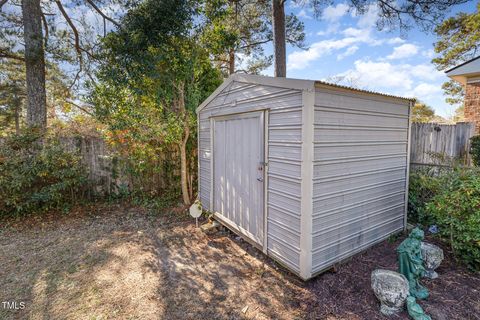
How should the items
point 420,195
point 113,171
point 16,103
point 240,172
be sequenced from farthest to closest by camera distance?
point 16,103, point 113,171, point 420,195, point 240,172

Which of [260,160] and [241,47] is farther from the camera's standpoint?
[241,47]

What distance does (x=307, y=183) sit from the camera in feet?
7.97

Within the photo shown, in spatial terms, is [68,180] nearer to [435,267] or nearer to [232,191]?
[232,191]

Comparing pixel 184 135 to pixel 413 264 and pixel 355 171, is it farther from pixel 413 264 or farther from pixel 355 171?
pixel 413 264

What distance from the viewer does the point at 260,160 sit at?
3055 millimetres

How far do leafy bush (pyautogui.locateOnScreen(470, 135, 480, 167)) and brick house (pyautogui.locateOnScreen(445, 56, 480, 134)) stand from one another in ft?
10.4

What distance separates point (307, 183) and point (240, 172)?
4.33ft

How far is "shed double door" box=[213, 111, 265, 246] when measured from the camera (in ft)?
10.3

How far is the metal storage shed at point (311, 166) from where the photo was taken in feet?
8.19

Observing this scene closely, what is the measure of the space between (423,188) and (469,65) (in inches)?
185

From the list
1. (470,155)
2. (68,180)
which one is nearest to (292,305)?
(470,155)

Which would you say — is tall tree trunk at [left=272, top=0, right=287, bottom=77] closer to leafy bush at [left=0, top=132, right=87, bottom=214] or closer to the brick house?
the brick house

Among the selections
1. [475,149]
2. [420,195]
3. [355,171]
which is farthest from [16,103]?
[475,149]

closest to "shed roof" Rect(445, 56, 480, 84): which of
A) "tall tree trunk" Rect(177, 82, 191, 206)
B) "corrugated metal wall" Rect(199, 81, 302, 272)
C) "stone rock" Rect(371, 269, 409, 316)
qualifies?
"corrugated metal wall" Rect(199, 81, 302, 272)
